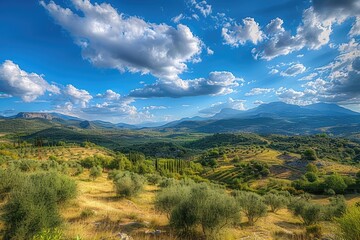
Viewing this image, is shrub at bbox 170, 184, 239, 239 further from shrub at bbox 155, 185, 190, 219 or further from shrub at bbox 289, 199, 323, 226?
shrub at bbox 289, 199, 323, 226

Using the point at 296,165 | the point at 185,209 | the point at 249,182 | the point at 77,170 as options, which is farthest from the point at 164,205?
the point at 296,165

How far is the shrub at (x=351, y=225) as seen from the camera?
7.72 meters

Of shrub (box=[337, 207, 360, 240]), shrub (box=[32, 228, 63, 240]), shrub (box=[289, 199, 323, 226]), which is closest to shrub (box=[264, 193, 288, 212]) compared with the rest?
shrub (box=[289, 199, 323, 226])

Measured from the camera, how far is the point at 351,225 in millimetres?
7926

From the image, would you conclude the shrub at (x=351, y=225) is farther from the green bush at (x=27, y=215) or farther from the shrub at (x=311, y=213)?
the shrub at (x=311, y=213)

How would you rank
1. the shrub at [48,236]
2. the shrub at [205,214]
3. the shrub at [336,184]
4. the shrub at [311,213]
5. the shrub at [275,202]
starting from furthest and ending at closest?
the shrub at [336,184] < the shrub at [275,202] < the shrub at [311,213] < the shrub at [205,214] < the shrub at [48,236]

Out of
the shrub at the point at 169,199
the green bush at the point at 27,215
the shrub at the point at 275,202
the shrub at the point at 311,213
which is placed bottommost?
the shrub at the point at 275,202

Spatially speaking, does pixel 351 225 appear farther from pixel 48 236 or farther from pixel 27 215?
pixel 27 215

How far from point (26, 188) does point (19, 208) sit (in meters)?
1.67

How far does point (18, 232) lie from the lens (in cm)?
1041

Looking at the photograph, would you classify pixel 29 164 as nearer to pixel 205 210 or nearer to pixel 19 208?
pixel 19 208

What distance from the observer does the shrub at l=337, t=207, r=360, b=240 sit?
25.3ft

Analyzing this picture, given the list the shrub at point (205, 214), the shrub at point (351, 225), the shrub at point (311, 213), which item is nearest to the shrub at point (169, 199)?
the shrub at point (205, 214)

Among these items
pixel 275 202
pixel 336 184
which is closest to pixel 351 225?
pixel 275 202
